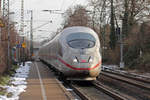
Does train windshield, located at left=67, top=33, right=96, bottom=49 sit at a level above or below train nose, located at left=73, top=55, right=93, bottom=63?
above

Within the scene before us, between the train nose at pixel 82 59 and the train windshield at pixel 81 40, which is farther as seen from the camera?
the train windshield at pixel 81 40

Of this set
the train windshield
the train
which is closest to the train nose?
the train

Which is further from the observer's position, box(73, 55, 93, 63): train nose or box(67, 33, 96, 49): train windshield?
box(67, 33, 96, 49): train windshield

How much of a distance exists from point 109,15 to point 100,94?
27.6 meters

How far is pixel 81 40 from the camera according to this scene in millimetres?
14859

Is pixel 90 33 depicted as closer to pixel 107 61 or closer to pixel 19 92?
pixel 19 92

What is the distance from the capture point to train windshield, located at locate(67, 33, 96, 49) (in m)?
14.6

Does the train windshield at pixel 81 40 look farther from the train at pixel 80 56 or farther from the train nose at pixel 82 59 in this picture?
the train nose at pixel 82 59

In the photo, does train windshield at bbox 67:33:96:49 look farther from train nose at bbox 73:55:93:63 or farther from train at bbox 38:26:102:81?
train nose at bbox 73:55:93:63

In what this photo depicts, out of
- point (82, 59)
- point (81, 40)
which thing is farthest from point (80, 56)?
point (81, 40)

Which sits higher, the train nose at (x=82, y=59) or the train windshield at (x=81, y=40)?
the train windshield at (x=81, y=40)

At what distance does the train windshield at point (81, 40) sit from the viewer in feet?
48.0

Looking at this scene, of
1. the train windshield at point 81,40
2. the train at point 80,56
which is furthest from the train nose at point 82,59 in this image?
the train windshield at point 81,40

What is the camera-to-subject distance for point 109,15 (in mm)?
38594
